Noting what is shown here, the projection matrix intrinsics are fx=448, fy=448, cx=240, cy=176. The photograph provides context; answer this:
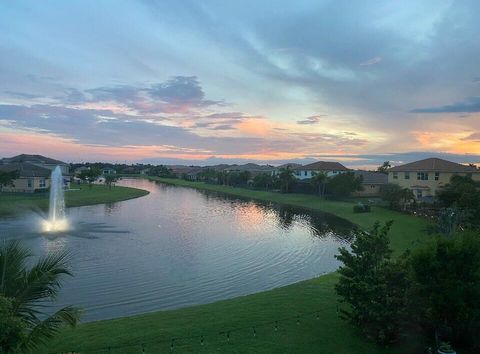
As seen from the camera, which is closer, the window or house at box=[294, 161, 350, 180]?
the window

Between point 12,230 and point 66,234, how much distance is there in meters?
5.44

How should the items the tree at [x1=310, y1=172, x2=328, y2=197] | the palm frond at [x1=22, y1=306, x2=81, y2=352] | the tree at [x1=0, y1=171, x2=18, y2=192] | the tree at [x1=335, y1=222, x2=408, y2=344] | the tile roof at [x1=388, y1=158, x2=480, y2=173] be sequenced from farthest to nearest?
the tree at [x1=310, y1=172, x2=328, y2=197], the tree at [x1=0, y1=171, x2=18, y2=192], the tile roof at [x1=388, y1=158, x2=480, y2=173], the tree at [x1=335, y1=222, x2=408, y2=344], the palm frond at [x1=22, y1=306, x2=81, y2=352]

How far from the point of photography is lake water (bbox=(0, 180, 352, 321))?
24922 mm

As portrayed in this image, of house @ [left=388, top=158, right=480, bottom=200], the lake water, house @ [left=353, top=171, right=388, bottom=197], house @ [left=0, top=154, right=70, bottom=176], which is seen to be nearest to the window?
house @ [left=388, top=158, right=480, bottom=200]

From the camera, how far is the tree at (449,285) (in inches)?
603

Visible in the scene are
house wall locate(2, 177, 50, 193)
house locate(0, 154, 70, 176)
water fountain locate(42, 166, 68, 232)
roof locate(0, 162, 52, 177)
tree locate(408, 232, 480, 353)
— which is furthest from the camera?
house locate(0, 154, 70, 176)

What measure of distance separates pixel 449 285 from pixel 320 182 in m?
74.8

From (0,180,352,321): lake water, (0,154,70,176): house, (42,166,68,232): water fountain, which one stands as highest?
(0,154,70,176): house

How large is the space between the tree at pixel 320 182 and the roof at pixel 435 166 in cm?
1526

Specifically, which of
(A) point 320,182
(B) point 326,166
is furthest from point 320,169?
(A) point 320,182

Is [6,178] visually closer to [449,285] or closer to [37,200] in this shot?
[37,200]

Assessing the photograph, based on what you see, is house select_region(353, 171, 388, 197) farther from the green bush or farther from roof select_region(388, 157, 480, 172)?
the green bush

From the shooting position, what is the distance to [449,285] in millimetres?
15375

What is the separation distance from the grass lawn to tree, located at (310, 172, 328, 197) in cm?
6662
